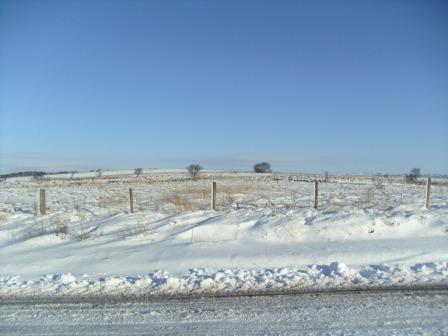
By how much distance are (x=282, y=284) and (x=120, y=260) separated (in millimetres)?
4209

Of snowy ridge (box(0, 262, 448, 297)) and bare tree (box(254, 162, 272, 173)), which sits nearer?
snowy ridge (box(0, 262, 448, 297))

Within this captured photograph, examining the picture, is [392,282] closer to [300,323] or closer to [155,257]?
[300,323]

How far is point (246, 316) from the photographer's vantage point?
549 cm

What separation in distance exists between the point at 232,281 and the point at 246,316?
178cm

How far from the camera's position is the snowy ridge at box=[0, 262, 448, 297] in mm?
6832

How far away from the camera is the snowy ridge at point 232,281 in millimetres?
6832

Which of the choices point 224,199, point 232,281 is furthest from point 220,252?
point 224,199

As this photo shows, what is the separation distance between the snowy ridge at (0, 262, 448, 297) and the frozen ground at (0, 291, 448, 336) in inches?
20.3

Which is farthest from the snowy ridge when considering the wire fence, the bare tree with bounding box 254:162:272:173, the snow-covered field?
the bare tree with bounding box 254:162:272:173

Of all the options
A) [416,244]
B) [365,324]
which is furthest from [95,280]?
[416,244]

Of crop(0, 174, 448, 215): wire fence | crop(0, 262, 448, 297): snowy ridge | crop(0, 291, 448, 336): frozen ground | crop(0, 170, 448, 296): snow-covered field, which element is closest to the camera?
crop(0, 291, 448, 336): frozen ground

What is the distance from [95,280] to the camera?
24.8 feet

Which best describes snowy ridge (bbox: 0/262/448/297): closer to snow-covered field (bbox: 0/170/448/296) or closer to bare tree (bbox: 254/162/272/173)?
snow-covered field (bbox: 0/170/448/296)

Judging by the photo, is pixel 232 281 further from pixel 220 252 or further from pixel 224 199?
pixel 224 199
